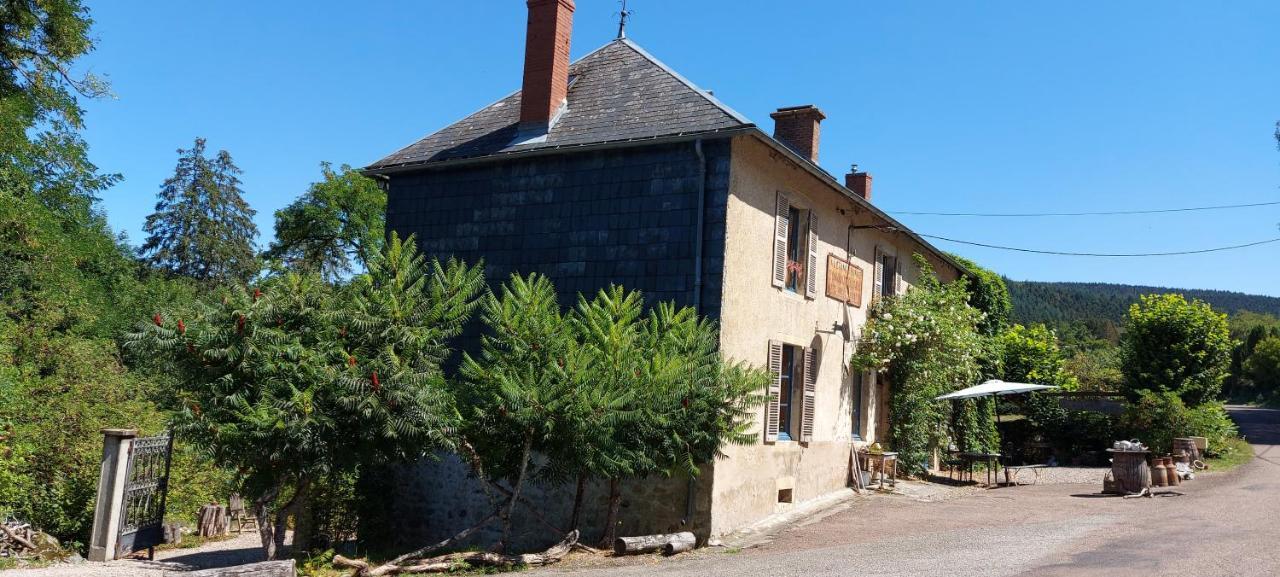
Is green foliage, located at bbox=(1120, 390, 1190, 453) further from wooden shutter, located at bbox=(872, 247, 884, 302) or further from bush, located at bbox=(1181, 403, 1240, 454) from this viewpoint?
wooden shutter, located at bbox=(872, 247, 884, 302)

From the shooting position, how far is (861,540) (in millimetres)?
11914

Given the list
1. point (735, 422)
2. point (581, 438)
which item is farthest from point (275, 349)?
point (735, 422)

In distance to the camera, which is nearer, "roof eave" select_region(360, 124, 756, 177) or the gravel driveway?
the gravel driveway

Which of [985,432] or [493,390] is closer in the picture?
[493,390]

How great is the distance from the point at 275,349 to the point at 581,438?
362 centimetres

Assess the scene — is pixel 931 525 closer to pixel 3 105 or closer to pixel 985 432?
pixel 985 432

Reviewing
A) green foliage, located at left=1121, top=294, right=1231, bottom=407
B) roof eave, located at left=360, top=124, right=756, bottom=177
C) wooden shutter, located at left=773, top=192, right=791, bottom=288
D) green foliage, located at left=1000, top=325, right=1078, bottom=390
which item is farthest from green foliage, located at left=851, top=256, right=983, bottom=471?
green foliage, located at left=1000, top=325, right=1078, bottom=390

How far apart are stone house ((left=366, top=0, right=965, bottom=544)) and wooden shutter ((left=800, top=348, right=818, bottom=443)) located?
0.03 meters

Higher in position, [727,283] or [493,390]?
[727,283]

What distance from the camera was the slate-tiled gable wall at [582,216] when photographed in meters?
12.9

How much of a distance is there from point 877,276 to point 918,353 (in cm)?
174

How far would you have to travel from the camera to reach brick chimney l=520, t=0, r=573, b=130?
14523 millimetres

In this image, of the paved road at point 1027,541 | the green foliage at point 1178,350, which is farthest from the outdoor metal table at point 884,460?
the green foliage at point 1178,350

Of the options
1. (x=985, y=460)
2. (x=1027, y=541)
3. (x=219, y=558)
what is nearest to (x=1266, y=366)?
(x=985, y=460)
